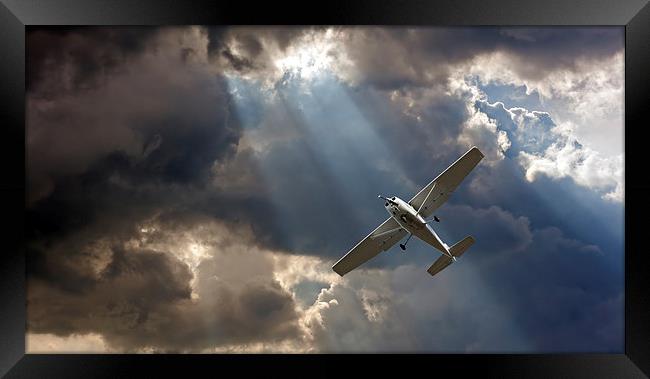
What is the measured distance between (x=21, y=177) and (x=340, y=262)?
23.3ft

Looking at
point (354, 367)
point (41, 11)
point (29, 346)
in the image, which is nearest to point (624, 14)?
point (354, 367)

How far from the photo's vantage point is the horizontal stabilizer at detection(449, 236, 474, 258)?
46.5 feet

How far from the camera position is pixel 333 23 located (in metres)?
8.91

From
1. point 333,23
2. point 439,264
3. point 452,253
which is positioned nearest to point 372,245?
point 439,264

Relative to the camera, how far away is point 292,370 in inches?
356

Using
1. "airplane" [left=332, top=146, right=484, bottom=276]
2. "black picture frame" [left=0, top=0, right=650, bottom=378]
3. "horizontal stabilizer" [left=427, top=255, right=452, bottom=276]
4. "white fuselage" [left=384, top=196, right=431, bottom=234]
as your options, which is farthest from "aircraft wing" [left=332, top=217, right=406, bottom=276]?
"black picture frame" [left=0, top=0, right=650, bottom=378]

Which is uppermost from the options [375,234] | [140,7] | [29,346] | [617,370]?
[140,7]

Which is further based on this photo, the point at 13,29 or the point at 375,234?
the point at 375,234

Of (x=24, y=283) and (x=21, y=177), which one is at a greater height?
(x=21, y=177)

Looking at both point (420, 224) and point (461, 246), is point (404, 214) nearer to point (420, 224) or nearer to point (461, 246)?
point (420, 224)

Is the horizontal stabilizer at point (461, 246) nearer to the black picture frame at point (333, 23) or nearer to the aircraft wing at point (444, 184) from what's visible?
the aircraft wing at point (444, 184)

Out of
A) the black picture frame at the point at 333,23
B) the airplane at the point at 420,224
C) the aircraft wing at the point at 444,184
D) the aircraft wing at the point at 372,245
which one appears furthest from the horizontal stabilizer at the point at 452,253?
the black picture frame at the point at 333,23

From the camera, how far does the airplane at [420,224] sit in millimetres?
12227

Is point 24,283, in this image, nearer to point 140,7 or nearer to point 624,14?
point 140,7
